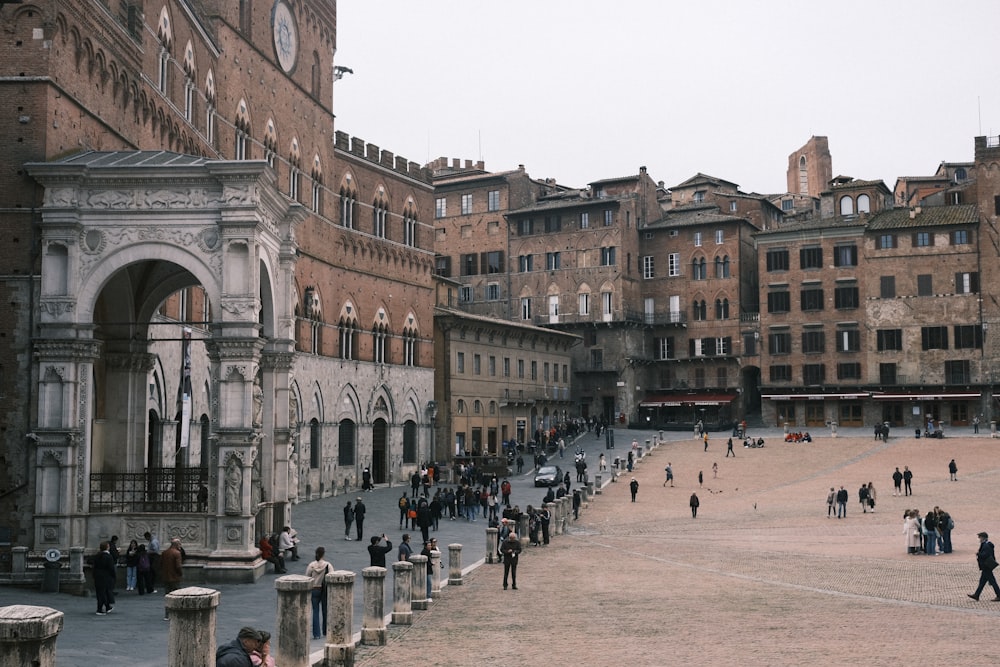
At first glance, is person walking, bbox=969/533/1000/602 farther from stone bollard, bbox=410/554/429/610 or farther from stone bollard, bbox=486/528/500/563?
stone bollard, bbox=486/528/500/563

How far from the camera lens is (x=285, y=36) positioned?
4519cm

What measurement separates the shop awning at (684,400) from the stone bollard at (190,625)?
2738 inches

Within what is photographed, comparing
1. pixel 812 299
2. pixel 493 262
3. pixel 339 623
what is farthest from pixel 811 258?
pixel 339 623

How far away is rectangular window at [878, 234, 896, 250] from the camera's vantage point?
7144 centimetres

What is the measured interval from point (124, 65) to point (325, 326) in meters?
21.8

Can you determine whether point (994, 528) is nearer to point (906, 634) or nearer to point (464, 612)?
point (906, 634)

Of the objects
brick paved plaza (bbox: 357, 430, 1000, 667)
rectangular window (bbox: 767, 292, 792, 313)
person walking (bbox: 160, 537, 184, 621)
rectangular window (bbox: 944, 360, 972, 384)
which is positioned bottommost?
brick paved plaza (bbox: 357, 430, 1000, 667)

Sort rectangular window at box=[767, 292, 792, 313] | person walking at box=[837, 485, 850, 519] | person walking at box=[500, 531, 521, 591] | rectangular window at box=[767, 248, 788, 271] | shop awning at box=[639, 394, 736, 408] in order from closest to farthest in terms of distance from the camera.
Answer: person walking at box=[500, 531, 521, 591] → person walking at box=[837, 485, 850, 519] → rectangular window at box=[767, 292, 792, 313] → rectangular window at box=[767, 248, 788, 271] → shop awning at box=[639, 394, 736, 408]

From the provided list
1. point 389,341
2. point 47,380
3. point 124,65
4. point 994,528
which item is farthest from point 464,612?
point 389,341

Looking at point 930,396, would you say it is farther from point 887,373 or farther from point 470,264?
point 470,264

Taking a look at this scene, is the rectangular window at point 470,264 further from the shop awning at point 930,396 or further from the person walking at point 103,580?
the person walking at point 103,580

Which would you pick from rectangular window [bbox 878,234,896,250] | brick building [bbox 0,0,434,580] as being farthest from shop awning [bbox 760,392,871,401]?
brick building [bbox 0,0,434,580]

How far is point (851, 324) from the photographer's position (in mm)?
72812

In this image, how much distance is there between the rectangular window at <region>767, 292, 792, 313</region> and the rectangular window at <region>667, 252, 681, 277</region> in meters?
7.38
